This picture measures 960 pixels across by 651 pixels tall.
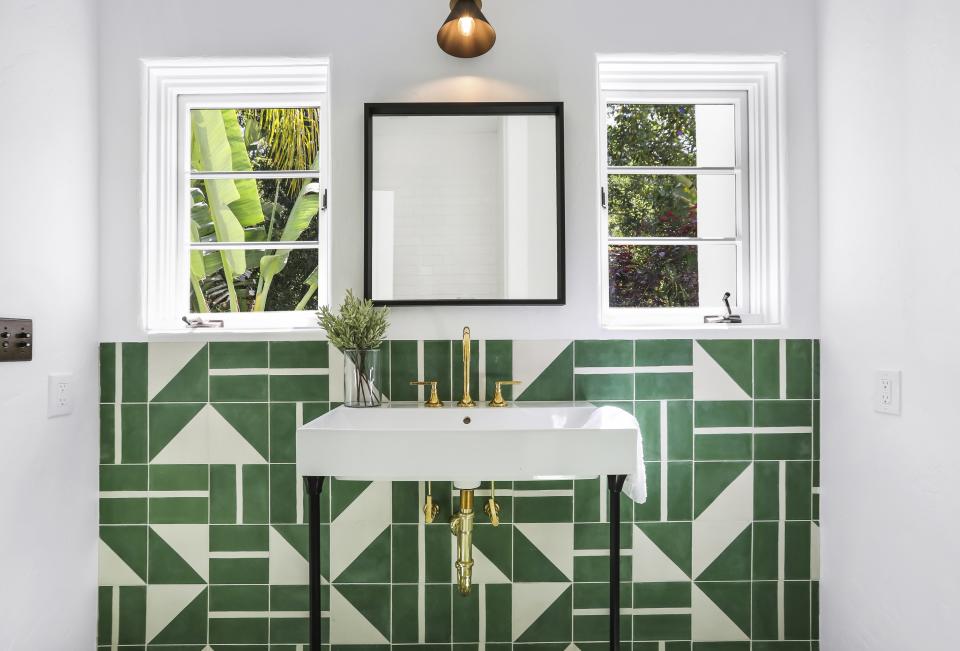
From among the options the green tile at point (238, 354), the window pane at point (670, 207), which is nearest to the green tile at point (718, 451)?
the window pane at point (670, 207)

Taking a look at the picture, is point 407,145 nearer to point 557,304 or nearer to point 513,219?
point 513,219

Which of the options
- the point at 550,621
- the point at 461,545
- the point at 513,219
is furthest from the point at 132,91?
the point at 550,621

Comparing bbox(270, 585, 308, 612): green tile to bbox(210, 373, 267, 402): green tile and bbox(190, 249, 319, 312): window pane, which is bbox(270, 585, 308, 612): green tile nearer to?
bbox(210, 373, 267, 402): green tile

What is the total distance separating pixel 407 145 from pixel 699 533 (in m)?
1.52

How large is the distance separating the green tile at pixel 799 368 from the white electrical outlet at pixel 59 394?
2.14m

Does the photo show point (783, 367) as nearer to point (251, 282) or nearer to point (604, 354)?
point (604, 354)

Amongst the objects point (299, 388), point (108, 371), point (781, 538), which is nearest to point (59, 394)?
point (108, 371)

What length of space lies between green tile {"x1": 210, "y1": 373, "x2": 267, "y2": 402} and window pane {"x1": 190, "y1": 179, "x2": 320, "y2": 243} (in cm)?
A: 49

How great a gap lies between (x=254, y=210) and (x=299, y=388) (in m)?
0.65

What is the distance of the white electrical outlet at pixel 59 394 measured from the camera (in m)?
1.58

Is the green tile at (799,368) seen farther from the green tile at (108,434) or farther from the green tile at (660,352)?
the green tile at (108,434)

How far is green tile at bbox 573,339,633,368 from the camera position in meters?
1.81

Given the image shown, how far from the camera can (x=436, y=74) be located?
5.99ft

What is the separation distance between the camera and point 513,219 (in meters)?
1.82
